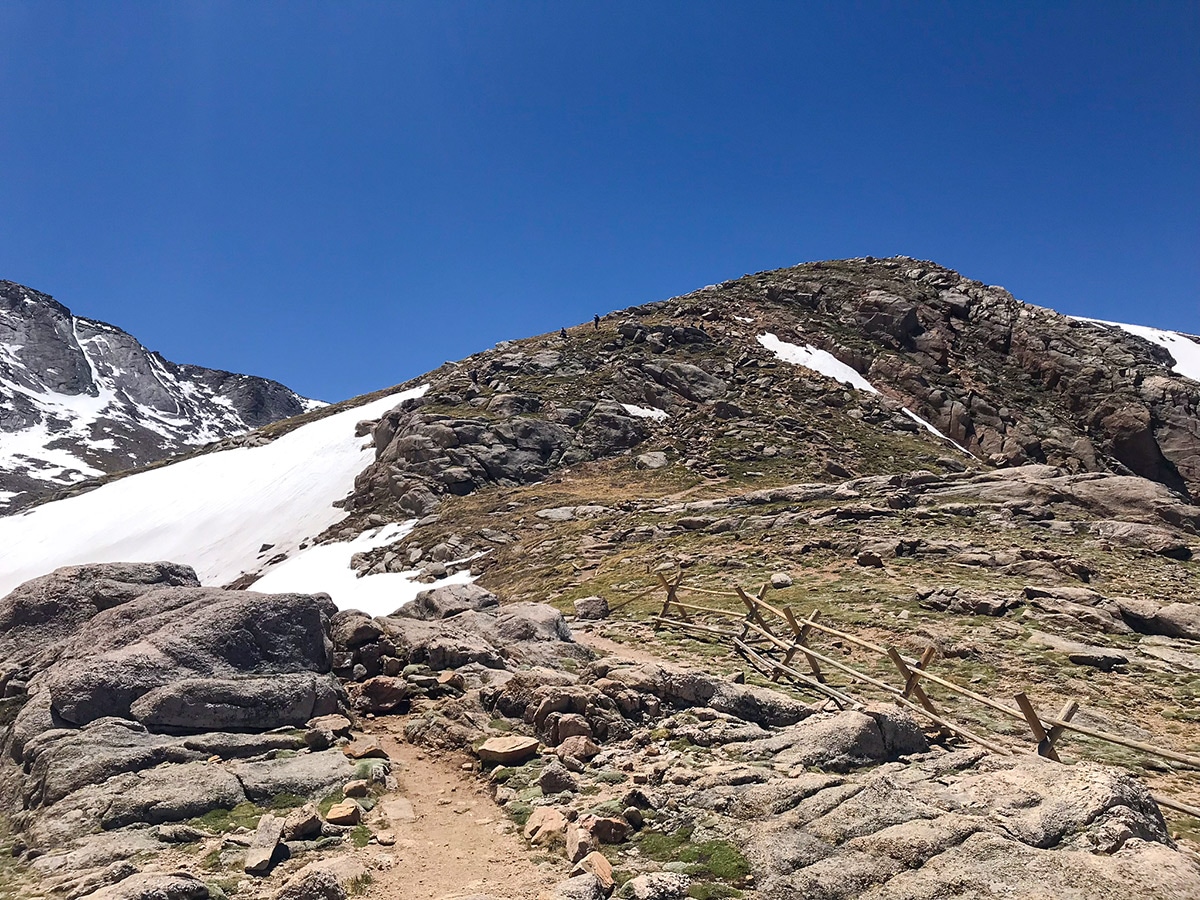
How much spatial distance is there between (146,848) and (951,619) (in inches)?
718

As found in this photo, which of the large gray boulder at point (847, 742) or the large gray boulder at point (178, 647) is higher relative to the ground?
the large gray boulder at point (847, 742)

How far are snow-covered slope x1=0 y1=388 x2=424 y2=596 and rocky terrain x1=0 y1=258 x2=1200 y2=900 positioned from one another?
49.0 ft

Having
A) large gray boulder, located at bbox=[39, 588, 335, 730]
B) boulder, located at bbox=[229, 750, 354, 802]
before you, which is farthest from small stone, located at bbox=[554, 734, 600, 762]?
large gray boulder, located at bbox=[39, 588, 335, 730]

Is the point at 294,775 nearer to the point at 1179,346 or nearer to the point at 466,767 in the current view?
the point at 466,767

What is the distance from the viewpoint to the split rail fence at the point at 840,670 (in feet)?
33.4

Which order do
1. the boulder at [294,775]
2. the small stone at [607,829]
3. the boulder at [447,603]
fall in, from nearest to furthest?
the small stone at [607,829]
the boulder at [294,775]
the boulder at [447,603]

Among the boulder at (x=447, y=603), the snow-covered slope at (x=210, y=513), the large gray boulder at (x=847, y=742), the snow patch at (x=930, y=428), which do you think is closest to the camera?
the large gray boulder at (x=847, y=742)

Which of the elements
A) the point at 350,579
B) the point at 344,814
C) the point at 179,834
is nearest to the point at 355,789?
the point at 344,814

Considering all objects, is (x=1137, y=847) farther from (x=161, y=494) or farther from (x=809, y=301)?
(x=809, y=301)

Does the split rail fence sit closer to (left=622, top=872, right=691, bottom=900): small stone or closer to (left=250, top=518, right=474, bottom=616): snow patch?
(left=622, top=872, right=691, bottom=900): small stone

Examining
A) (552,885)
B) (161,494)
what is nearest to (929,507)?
(552,885)

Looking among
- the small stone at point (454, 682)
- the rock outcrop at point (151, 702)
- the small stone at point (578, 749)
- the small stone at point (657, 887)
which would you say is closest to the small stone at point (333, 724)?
the rock outcrop at point (151, 702)

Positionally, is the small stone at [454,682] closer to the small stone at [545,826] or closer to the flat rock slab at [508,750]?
the flat rock slab at [508,750]

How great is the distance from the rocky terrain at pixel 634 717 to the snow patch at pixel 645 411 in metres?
17.5
